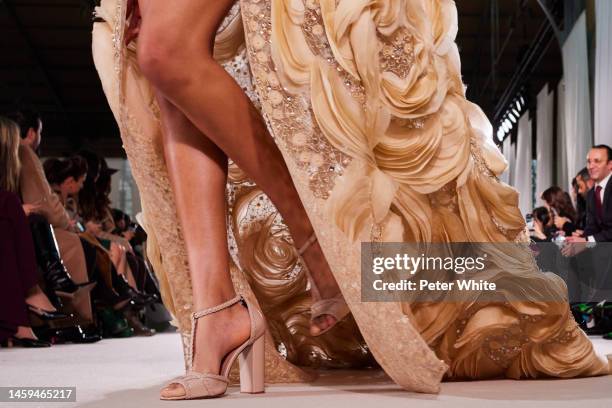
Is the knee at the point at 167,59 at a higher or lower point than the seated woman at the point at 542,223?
higher

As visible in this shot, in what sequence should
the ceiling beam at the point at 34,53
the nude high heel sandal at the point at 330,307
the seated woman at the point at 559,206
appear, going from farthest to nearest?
the ceiling beam at the point at 34,53
the seated woman at the point at 559,206
the nude high heel sandal at the point at 330,307

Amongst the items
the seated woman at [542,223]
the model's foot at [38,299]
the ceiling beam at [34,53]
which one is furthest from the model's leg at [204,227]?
the ceiling beam at [34,53]

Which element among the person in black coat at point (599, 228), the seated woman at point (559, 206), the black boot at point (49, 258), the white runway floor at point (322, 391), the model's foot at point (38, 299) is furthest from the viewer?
the seated woman at point (559, 206)

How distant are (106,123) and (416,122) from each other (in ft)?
60.2

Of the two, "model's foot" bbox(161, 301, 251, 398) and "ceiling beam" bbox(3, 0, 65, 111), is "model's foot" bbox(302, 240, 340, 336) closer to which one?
"model's foot" bbox(161, 301, 251, 398)

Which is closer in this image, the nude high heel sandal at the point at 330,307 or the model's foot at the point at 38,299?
the nude high heel sandal at the point at 330,307

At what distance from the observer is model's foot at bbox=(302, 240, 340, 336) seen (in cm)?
169

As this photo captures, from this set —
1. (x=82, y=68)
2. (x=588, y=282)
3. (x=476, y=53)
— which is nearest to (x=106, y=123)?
(x=82, y=68)

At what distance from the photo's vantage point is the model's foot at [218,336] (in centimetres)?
146

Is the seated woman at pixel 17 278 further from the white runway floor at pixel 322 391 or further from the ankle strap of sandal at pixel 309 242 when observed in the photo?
the ankle strap of sandal at pixel 309 242

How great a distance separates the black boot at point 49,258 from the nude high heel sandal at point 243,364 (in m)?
2.53

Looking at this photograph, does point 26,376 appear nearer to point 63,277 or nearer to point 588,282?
point 63,277

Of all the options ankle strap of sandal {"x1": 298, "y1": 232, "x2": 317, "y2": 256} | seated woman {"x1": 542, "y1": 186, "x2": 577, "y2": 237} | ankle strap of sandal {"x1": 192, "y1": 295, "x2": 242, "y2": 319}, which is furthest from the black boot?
seated woman {"x1": 542, "y1": 186, "x2": 577, "y2": 237}

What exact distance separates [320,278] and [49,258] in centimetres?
250
